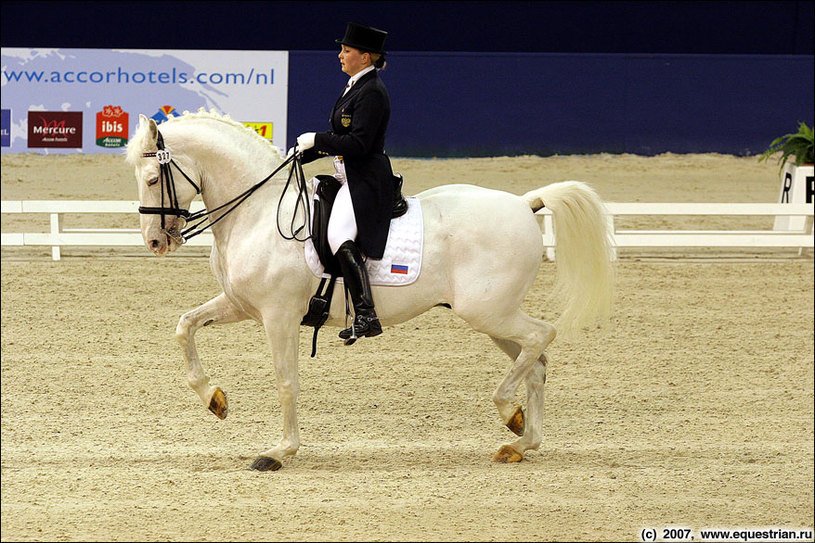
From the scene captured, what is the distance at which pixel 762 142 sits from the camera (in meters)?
17.2

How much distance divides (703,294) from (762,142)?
9.25 metres

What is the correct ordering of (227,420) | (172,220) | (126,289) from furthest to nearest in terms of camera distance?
(126,289) < (227,420) < (172,220)

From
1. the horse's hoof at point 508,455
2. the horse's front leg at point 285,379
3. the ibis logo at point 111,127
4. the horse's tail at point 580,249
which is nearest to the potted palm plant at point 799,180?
the horse's tail at point 580,249

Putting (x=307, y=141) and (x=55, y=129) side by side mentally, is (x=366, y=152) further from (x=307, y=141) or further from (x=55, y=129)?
(x=55, y=129)

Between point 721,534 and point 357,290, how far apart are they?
1.90 metres

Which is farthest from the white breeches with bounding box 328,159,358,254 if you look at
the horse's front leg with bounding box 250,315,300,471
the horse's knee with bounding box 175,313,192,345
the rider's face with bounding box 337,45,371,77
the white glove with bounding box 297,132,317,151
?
the horse's knee with bounding box 175,313,192,345

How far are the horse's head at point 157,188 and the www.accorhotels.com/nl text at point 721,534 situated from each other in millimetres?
2474

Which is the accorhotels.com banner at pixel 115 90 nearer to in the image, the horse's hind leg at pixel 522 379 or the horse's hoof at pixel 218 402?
the horse's hoof at pixel 218 402

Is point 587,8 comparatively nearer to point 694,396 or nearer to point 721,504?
point 694,396

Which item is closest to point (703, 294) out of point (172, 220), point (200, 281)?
point (200, 281)

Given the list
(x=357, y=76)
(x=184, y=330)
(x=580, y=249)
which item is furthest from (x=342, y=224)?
(x=580, y=249)

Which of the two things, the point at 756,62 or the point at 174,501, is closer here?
the point at 174,501

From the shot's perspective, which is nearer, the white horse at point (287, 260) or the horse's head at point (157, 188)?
the horse's head at point (157, 188)

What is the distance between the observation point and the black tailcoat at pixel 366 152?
4.48 m
